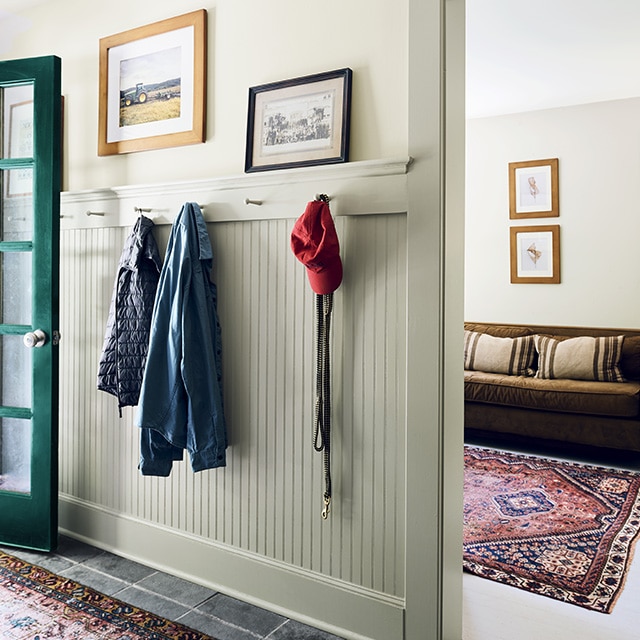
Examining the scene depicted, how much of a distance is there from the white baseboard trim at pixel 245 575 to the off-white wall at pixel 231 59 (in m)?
Result: 1.39

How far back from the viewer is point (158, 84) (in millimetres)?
2422

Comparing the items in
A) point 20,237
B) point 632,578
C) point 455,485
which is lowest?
point 632,578

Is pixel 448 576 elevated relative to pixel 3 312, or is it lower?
lower

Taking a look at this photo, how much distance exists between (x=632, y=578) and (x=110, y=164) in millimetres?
2723

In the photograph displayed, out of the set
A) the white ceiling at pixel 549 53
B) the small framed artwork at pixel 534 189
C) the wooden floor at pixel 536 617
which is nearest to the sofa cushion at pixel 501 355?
the small framed artwork at pixel 534 189

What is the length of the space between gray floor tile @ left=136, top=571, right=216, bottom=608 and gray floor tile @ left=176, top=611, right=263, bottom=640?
0.27 feet

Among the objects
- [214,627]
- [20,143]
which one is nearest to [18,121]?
[20,143]

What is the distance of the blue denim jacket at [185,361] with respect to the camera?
208cm

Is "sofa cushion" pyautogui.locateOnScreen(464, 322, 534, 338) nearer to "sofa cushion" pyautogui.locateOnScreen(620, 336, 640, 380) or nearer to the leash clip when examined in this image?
"sofa cushion" pyautogui.locateOnScreen(620, 336, 640, 380)

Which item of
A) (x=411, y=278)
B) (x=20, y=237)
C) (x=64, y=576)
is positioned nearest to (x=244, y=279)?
(x=411, y=278)

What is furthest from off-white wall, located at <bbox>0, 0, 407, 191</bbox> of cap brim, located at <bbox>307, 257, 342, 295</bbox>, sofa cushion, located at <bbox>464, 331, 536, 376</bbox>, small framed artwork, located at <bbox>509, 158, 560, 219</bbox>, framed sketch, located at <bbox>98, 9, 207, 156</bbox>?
small framed artwork, located at <bbox>509, 158, 560, 219</bbox>

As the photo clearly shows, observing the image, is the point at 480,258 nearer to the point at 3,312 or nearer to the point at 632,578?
the point at 632,578

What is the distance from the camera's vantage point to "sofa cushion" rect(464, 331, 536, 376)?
4566 mm

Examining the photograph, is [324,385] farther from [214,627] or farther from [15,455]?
[15,455]
